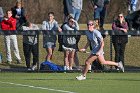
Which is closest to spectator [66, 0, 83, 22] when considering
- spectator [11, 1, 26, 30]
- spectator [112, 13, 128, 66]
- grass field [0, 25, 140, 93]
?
grass field [0, 25, 140, 93]

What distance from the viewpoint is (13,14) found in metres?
28.7

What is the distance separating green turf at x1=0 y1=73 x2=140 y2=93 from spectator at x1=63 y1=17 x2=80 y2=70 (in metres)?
1.00

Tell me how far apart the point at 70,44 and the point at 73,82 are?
202 inches

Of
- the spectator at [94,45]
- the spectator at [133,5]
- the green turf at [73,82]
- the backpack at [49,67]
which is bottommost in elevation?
the backpack at [49,67]

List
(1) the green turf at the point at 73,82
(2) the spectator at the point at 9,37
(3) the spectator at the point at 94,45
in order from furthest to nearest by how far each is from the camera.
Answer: (2) the spectator at the point at 9,37, (3) the spectator at the point at 94,45, (1) the green turf at the point at 73,82

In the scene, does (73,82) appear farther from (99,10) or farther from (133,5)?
(133,5)

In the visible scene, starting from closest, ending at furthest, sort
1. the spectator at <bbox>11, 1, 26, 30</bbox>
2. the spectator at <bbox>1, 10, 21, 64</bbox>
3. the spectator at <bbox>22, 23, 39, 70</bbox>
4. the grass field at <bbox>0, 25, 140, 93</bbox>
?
the grass field at <bbox>0, 25, 140, 93</bbox> → the spectator at <bbox>22, 23, 39, 70</bbox> → the spectator at <bbox>1, 10, 21, 64</bbox> → the spectator at <bbox>11, 1, 26, 30</bbox>

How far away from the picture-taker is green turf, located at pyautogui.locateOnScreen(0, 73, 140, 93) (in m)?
18.9

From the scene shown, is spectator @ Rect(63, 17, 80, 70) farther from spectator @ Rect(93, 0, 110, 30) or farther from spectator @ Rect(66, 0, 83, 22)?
spectator @ Rect(93, 0, 110, 30)

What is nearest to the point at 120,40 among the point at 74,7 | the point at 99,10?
the point at 74,7

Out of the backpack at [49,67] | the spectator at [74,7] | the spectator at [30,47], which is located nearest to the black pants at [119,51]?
the backpack at [49,67]

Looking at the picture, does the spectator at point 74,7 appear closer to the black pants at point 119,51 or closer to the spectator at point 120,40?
the spectator at point 120,40

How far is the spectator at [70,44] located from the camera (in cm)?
2584

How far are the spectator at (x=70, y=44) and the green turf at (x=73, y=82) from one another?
3.30ft
